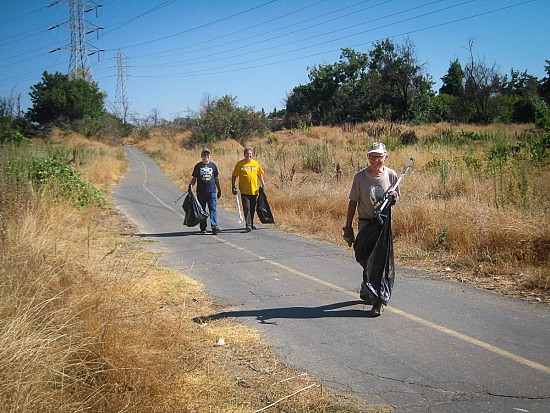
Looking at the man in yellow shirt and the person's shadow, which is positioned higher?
the man in yellow shirt

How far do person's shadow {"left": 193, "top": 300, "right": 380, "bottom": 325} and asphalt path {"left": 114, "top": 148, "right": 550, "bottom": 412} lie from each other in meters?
0.01

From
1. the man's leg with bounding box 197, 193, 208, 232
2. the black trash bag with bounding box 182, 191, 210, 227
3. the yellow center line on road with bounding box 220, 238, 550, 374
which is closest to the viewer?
the yellow center line on road with bounding box 220, 238, 550, 374

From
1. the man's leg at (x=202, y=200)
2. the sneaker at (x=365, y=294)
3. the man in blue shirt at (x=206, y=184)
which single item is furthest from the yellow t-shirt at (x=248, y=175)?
the sneaker at (x=365, y=294)

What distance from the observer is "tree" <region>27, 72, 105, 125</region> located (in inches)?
2288

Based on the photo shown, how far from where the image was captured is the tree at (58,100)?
5812 cm

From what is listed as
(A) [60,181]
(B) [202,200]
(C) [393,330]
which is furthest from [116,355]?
(A) [60,181]

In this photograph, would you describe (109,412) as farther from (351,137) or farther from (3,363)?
(351,137)

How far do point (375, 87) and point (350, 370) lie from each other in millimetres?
46471

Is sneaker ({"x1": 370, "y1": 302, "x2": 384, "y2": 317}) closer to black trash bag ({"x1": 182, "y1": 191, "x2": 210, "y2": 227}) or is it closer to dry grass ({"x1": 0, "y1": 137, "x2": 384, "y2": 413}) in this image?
dry grass ({"x1": 0, "y1": 137, "x2": 384, "y2": 413})

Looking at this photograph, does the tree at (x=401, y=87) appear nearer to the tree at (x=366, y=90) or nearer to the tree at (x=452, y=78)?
the tree at (x=366, y=90)

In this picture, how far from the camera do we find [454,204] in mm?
10469

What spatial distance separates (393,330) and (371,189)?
163 centimetres

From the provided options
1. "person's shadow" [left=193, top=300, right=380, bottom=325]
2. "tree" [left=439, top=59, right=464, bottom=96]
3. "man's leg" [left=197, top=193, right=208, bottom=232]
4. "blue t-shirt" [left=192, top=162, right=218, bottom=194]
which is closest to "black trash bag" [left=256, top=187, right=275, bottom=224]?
"blue t-shirt" [left=192, top=162, right=218, bottom=194]

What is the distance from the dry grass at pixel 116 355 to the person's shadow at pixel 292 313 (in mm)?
227
